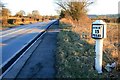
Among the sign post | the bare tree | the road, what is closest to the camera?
the sign post

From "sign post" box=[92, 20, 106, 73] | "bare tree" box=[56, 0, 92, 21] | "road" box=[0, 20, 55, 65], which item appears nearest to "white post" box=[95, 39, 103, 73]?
"sign post" box=[92, 20, 106, 73]

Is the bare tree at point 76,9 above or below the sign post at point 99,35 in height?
above

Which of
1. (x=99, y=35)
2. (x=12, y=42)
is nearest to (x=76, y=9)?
(x=12, y=42)

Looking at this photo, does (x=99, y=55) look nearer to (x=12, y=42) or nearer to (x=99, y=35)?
(x=99, y=35)

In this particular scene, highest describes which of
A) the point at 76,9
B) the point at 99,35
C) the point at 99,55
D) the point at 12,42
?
the point at 76,9

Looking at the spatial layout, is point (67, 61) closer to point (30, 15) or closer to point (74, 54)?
point (74, 54)

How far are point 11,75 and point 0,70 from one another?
145 centimetres

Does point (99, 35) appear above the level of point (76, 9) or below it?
below

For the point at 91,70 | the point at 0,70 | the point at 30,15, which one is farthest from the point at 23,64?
the point at 30,15

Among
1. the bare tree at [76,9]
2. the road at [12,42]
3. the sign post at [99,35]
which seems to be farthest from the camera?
the bare tree at [76,9]

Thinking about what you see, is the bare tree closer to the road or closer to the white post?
the road

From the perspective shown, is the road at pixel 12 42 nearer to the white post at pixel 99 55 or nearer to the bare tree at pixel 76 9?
the white post at pixel 99 55

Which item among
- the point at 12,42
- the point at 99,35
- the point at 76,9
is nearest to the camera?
the point at 99,35

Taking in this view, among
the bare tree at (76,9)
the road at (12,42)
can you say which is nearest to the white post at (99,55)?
the road at (12,42)
